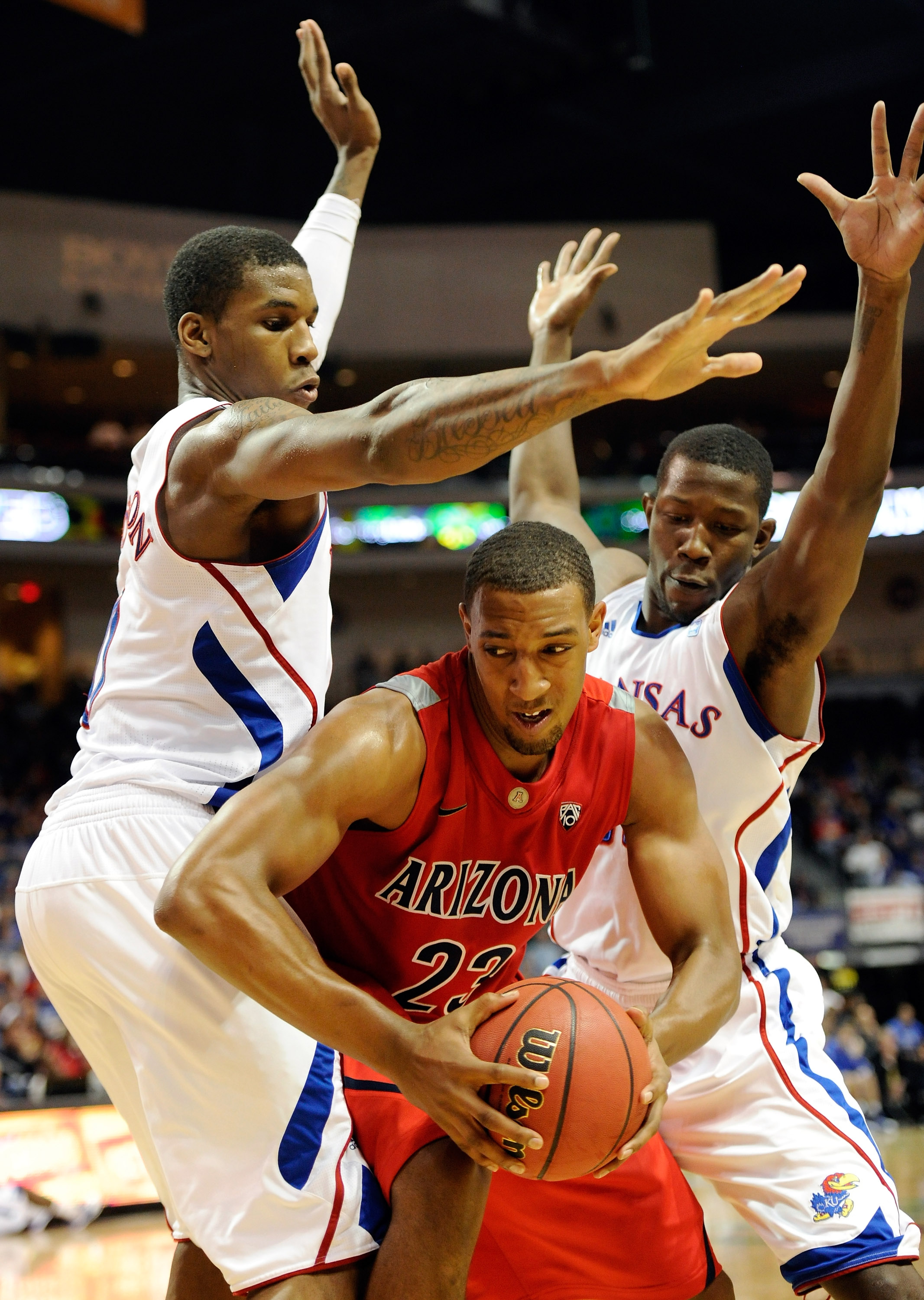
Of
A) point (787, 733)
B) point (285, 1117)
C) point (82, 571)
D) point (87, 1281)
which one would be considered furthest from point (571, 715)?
point (82, 571)

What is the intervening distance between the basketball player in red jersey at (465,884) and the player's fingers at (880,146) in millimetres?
1181

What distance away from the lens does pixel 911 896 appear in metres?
15.8

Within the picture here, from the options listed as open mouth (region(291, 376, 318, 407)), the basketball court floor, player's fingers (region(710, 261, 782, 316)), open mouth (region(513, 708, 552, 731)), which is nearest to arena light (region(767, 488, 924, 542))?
the basketball court floor

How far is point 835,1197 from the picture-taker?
3170 millimetres

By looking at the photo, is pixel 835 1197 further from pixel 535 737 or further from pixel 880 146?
pixel 880 146

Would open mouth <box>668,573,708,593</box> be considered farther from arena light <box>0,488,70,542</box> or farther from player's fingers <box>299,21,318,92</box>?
arena light <box>0,488,70,542</box>

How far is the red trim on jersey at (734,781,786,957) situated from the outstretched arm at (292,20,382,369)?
1941 millimetres

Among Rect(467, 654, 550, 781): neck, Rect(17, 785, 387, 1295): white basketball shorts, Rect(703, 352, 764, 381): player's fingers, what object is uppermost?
Rect(703, 352, 764, 381): player's fingers

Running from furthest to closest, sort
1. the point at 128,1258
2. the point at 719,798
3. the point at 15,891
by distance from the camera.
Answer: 1. the point at 128,1258
2. the point at 15,891
3. the point at 719,798

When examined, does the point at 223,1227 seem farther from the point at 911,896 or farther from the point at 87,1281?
the point at 911,896

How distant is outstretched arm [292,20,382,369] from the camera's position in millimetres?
4293

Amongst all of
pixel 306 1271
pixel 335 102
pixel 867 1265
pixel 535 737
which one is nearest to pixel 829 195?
pixel 535 737

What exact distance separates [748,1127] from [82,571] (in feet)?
74.1

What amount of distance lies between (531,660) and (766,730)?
3.08 ft
